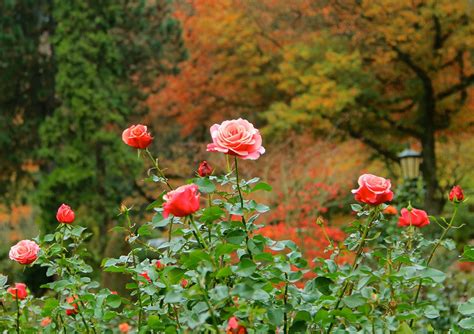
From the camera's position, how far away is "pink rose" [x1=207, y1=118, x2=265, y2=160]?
5.58 ft

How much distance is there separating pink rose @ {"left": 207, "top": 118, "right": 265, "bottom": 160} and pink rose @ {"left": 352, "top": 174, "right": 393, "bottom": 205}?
0.30 m

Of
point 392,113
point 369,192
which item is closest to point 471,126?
point 392,113

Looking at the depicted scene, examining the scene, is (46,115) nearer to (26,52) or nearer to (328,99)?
(26,52)

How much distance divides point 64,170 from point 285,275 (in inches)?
444

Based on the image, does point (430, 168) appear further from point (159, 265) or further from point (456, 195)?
point (159, 265)

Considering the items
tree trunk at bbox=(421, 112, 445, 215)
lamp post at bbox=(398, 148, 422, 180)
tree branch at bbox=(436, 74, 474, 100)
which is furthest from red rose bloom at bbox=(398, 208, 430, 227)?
tree branch at bbox=(436, 74, 474, 100)

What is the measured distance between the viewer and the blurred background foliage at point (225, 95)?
510 inches

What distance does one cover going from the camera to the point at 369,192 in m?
1.84

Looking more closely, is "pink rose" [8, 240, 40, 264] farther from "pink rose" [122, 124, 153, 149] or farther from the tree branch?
the tree branch

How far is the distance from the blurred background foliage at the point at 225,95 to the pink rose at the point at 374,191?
9.01m

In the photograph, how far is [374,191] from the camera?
6.03 ft

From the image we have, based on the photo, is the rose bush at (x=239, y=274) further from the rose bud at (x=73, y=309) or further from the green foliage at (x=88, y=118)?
the green foliage at (x=88, y=118)

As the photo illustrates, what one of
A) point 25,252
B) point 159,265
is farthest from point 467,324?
point 25,252

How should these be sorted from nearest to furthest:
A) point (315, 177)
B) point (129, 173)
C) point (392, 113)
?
point (315, 177)
point (129, 173)
point (392, 113)
